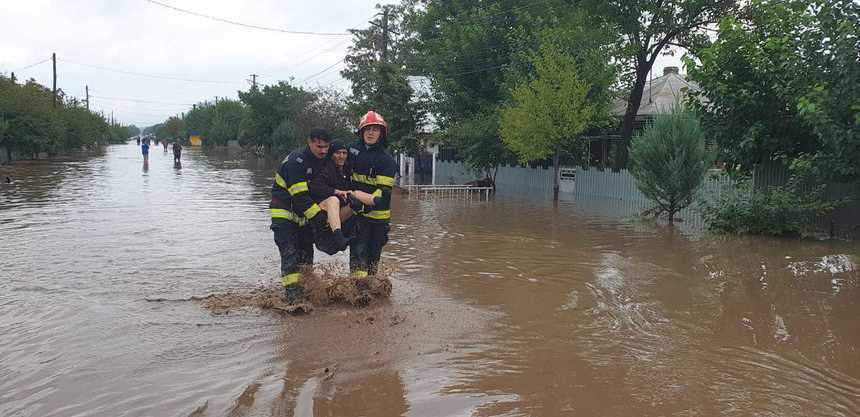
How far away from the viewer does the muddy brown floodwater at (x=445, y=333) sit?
13.4ft

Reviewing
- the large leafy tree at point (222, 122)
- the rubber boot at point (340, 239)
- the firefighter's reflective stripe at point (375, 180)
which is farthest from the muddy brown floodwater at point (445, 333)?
the large leafy tree at point (222, 122)

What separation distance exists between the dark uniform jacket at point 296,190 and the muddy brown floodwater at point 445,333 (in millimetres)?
939

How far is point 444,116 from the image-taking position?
92.4 feet

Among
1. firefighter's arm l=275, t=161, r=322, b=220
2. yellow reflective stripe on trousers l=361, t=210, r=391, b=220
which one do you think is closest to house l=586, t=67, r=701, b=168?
yellow reflective stripe on trousers l=361, t=210, r=391, b=220

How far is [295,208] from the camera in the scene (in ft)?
19.7

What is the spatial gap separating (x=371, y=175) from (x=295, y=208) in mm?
795

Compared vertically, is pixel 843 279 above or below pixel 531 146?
below

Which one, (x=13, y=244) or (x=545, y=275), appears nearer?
(x=545, y=275)

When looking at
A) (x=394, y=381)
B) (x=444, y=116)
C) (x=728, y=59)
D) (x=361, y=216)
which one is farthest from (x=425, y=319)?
(x=444, y=116)

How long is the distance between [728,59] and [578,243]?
15.1 feet

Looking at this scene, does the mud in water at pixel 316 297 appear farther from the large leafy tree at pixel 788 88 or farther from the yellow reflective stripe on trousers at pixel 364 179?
the large leafy tree at pixel 788 88

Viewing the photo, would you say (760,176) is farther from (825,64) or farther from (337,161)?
(337,161)

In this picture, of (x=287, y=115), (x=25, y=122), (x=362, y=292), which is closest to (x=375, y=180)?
(x=362, y=292)

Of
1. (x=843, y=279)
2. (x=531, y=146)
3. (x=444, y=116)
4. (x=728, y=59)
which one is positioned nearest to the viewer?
(x=843, y=279)
